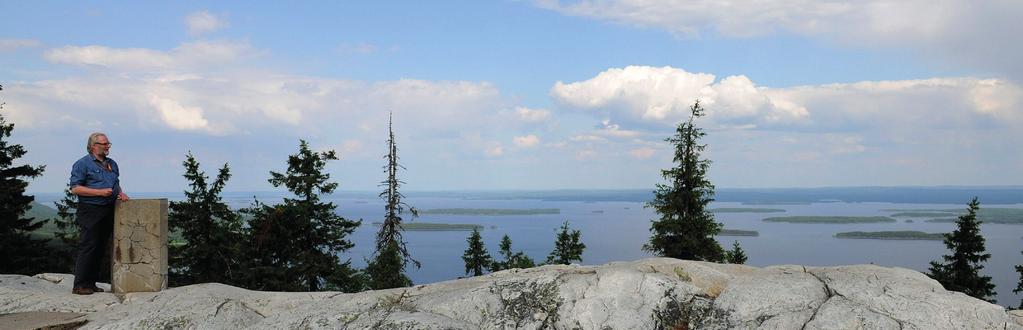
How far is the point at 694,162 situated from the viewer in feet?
131

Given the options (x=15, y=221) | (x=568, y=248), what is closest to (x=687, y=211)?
(x=568, y=248)

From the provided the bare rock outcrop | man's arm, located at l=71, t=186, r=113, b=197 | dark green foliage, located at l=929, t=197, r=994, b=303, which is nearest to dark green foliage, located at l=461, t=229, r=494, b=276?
dark green foliage, located at l=929, t=197, r=994, b=303

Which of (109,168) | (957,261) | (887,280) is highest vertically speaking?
(109,168)

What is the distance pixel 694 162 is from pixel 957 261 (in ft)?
53.3

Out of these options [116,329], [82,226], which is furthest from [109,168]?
[116,329]

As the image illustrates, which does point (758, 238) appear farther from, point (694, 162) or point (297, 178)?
point (297, 178)

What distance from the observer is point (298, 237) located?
40.0 metres

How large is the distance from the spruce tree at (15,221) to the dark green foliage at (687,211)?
36474 millimetres

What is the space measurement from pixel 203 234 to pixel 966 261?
148ft

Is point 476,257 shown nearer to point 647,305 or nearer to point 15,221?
point 15,221

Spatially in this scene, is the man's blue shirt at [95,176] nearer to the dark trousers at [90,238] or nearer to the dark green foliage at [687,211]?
the dark trousers at [90,238]

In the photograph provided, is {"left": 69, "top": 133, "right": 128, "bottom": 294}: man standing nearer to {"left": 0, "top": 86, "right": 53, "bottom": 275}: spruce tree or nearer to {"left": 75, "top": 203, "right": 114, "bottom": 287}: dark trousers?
{"left": 75, "top": 203, "right": 114, "bottom": 287}: dark trousers

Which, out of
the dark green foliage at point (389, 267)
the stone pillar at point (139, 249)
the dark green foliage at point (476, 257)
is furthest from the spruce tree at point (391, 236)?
the stone pillar at point (139, 249)

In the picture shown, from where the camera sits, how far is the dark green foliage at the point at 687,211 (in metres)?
38.9
